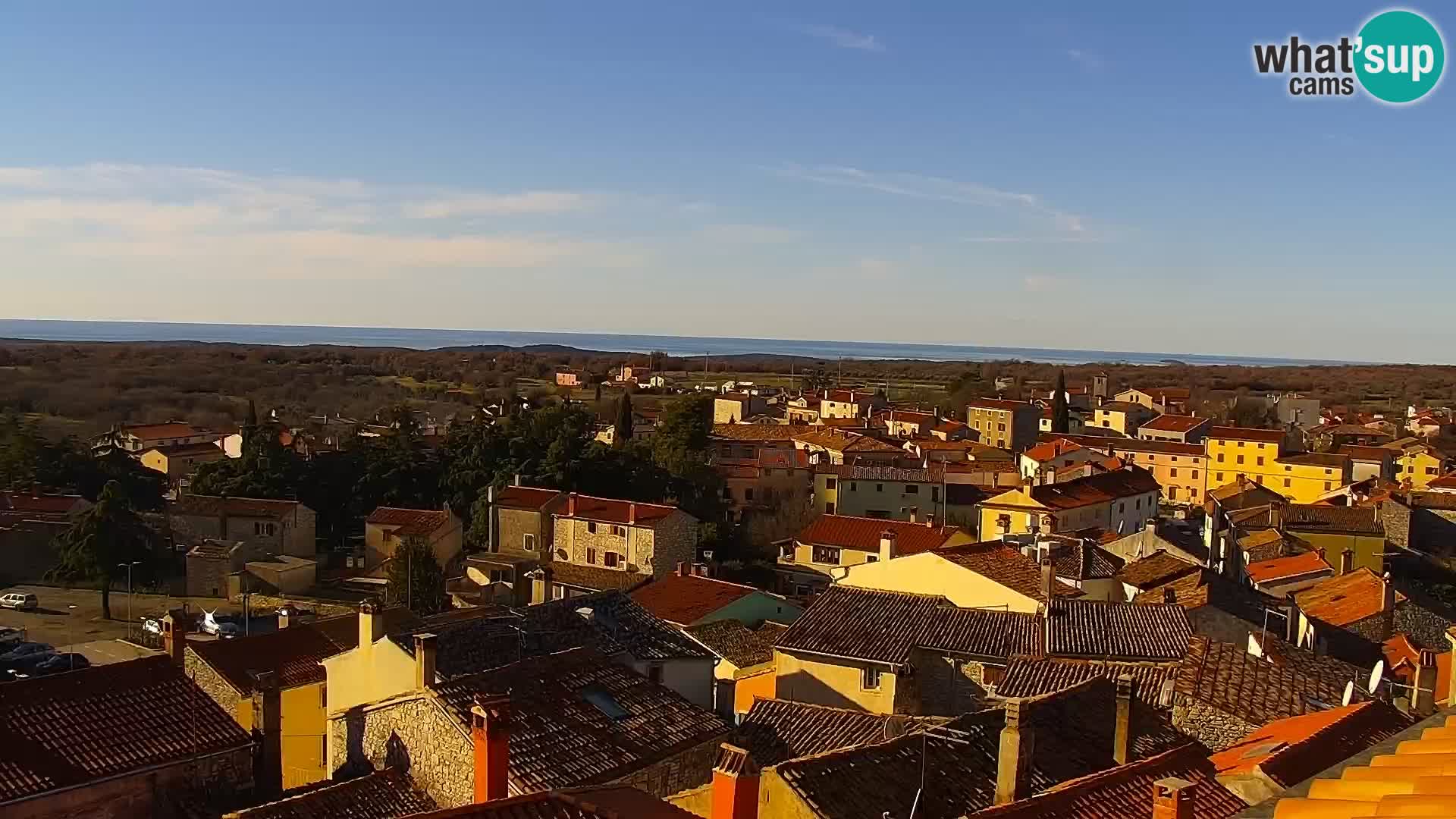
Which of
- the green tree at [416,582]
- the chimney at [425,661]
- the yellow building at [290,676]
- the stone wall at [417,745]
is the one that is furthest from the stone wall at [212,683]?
the green tree at [416,582]

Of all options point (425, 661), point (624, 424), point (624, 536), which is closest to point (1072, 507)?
point (624, 536)

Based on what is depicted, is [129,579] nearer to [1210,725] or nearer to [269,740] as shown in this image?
[269,740]

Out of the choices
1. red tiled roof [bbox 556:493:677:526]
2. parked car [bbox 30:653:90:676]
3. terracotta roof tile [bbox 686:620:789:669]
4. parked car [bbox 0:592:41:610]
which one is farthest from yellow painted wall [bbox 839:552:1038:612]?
parked car [bbox 0:592:41:610]

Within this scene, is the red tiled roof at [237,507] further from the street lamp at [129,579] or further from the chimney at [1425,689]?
the chimney at [1425,689]

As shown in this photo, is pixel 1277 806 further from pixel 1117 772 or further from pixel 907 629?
pixel 907 629

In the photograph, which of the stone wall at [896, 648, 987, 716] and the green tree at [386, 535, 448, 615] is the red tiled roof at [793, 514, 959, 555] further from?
the stone wall at [896, 648, 987, 716]

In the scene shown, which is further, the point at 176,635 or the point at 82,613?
the point at 82,613
